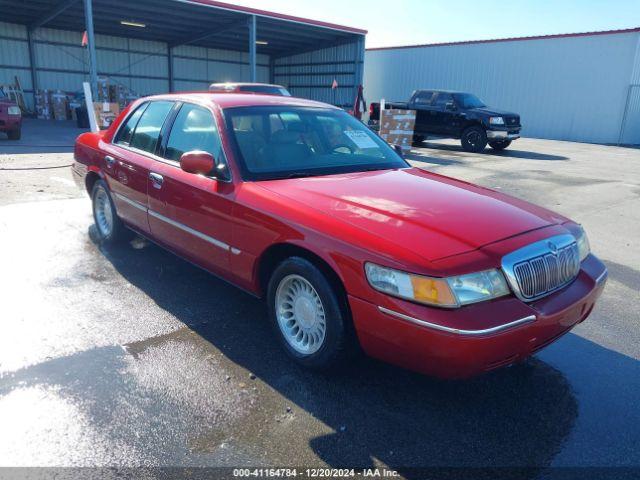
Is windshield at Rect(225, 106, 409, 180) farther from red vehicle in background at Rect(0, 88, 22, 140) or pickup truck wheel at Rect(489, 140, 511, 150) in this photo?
pickup truck wheel at Rect(489, 140, 511, 150)

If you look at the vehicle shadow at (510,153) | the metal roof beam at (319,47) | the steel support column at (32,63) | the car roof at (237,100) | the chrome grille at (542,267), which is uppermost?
the metal roof beam at (319,47)

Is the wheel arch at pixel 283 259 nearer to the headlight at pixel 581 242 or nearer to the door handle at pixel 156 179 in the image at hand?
the door handle at pixel 156 179

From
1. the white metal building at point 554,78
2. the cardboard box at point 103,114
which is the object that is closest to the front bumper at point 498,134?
the white metal building at point 554,78

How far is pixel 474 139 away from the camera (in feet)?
54.3

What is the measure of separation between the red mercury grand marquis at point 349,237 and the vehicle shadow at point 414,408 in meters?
0.22

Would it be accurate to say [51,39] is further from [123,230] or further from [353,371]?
[353,371]

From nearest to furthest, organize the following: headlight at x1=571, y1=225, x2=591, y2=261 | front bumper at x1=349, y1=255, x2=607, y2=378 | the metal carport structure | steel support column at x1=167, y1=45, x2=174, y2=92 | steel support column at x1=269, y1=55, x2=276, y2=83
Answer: front bumper at x1=349, y1=255, x2=607, y2=378 → headlight at x1=571, y1=225, x2=591, y2=261 → the metal carport structure → steel support column at x1=167, y1=45, x2=174, y2=92 → steel support column at x1=269, y1=55, x2=276, y2=83

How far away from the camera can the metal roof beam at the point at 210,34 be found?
22.9 meters

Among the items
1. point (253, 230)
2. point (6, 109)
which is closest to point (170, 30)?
point (6, 109)

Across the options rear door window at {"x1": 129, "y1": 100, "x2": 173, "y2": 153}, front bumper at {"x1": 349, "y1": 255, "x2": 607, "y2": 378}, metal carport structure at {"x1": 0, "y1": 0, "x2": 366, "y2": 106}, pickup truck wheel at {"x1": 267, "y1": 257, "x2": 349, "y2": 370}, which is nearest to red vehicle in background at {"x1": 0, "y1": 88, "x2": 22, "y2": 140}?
metal carport structure at {"x1": 0, "y1": 0, "x2": 366, "y2": 106}

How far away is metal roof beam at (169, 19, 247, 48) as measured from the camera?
22.9 m

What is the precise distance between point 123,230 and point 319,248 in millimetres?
3135

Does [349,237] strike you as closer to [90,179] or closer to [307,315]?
[307,315]

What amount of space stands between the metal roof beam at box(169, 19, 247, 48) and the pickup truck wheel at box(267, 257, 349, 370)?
21.7 m
